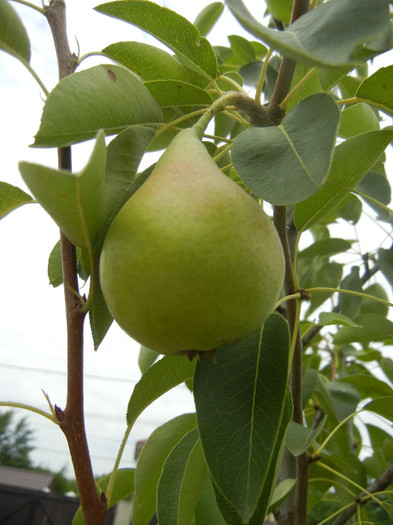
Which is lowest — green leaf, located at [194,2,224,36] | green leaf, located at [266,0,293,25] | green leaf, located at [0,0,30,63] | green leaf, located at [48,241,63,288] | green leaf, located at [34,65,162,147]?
green leaf, located at [48,241,63,288]

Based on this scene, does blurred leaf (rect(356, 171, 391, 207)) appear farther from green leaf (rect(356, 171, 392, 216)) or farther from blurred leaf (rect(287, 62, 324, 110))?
blurred leaf (rect(287, 62, 324, 110))

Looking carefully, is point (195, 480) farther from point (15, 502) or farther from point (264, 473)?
point (15, 502)

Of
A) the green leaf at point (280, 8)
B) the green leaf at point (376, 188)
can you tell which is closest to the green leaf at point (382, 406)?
the green leaf at point (376, 188)

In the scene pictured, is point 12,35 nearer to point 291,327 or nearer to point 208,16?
point 291,327

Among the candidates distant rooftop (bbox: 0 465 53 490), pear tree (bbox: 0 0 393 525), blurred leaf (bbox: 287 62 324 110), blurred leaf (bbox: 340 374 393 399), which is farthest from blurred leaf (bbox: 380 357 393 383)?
distant rooftop (bbox: 0 465 53 490)

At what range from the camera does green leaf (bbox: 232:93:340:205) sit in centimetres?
39

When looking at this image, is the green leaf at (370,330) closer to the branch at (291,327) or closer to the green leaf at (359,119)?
the branch at (291,327)

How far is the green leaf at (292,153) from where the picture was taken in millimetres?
395

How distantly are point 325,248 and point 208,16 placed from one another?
607mm

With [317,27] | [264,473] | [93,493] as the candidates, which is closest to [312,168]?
[317,27]

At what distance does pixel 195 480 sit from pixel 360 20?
0.50 meters

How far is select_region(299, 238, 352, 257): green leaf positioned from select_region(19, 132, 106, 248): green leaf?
0.77 meters

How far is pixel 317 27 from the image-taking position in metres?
0.40

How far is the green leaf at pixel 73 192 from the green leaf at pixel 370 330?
68 centimetres
